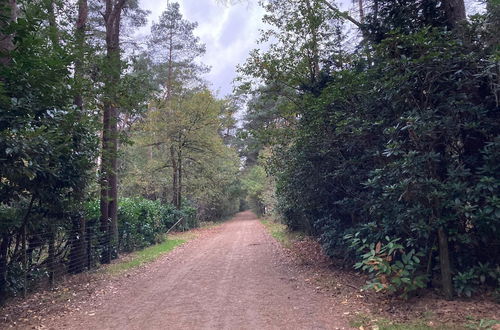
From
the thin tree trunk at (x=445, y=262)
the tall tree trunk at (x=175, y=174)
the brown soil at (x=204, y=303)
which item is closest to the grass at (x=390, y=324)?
the brown soil at (x=204, y=303)

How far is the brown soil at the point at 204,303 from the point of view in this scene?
5.59m

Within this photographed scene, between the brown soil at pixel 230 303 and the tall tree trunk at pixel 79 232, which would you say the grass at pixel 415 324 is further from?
the tall tree trunk at pixel 79 232

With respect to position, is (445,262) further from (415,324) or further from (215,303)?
(215,303)

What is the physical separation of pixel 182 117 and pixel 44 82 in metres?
18.7

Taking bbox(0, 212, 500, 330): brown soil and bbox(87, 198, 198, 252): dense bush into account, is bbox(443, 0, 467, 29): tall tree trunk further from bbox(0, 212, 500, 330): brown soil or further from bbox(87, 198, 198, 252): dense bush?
bbox(87, 198, 198, 252): dense bush

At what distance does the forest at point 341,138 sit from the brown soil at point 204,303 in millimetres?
1142

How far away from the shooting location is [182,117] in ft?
82.4

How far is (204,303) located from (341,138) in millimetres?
4431

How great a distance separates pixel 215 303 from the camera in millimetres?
6637

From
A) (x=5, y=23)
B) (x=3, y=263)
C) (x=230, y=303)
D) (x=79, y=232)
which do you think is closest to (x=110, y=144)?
(x=79, y=232)

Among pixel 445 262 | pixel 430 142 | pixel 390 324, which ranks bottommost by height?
pixel 390 324

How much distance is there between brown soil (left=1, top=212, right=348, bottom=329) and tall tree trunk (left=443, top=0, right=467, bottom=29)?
525cm

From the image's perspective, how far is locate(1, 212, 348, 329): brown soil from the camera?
5586mm

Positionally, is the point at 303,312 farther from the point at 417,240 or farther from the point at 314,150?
the point at 314,150
